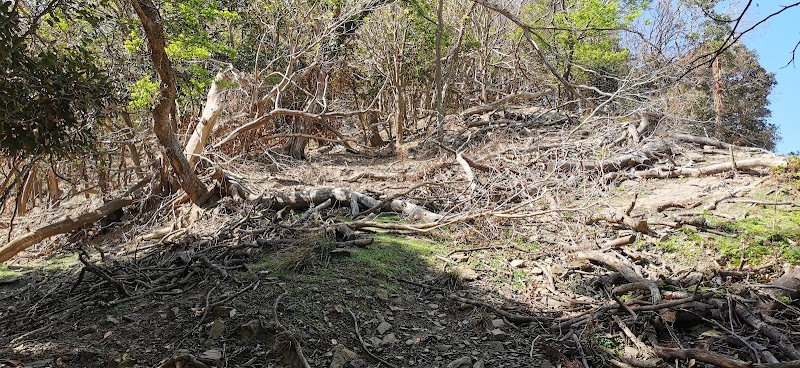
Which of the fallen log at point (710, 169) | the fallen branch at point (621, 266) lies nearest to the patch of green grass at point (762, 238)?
the fallen branch at point (621, 266)

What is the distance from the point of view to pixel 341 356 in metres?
3.27

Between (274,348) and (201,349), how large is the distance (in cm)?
47

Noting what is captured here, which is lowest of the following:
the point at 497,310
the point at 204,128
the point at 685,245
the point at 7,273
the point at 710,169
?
the point at 7,273

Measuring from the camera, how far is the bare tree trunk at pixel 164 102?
464 cm

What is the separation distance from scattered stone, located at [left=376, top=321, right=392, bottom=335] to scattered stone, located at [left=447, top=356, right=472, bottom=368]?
0.56m

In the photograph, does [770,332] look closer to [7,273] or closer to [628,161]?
[628,161]

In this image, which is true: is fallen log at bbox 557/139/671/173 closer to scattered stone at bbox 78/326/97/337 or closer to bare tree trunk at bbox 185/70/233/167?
bare tree trunk at bbox 185/70/233/167

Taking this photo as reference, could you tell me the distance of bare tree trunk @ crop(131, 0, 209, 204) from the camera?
4.64 meters

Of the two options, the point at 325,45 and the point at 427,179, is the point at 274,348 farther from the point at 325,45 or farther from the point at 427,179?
the point at 325,45

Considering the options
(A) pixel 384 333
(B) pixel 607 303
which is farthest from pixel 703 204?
(A) pixel 384 333

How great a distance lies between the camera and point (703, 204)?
243 inches

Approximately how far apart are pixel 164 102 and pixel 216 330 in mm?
3027

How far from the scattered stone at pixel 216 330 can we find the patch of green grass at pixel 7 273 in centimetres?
383

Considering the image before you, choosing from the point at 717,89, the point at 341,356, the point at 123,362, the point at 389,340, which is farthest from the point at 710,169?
the point at 717,89
